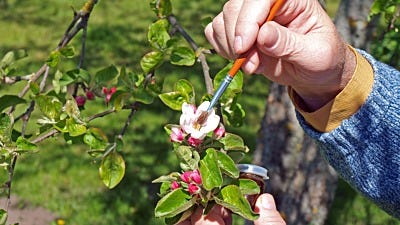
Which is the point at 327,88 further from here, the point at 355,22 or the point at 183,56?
the point at 355,22

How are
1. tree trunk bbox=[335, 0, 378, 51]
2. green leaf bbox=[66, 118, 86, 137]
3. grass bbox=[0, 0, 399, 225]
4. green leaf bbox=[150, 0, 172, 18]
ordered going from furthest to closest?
grass bbox=[0, 0, 399, 225]
tree trunk bbox=[335, 0, 378, 51]
green leaf bbox=[150, 0, 172, 18]
green leaf bbox=[66, 118, 86, 137]

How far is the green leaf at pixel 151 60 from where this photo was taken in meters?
1.76

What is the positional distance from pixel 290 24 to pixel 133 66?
3943mm

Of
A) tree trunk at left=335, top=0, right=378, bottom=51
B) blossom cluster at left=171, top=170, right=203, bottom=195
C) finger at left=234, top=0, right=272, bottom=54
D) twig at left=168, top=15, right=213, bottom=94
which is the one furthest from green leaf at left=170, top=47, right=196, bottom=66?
tree trunk at left=335, top=0, right=378, bottom=51

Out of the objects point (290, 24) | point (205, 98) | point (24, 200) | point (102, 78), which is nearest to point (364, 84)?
point (290, 24)

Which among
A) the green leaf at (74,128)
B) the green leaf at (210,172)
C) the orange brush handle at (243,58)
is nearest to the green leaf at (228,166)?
the green leaf at (210,172)

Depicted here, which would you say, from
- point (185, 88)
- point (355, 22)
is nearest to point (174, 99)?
point (185, 88)

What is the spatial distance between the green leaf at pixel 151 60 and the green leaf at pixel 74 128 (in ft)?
0.78

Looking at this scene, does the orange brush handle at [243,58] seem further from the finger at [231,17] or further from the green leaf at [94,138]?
the green leaf at [94,138]

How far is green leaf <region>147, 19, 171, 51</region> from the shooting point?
1757 millimetres

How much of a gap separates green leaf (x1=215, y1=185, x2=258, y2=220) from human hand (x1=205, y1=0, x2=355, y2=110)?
26 cm

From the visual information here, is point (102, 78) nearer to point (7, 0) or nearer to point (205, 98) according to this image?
point (205, 98)

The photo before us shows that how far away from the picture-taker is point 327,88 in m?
1.49

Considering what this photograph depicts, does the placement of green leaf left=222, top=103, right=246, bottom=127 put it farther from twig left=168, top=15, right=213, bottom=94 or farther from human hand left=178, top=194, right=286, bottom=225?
human hand left=178, top=194, right=286, bottom=225
